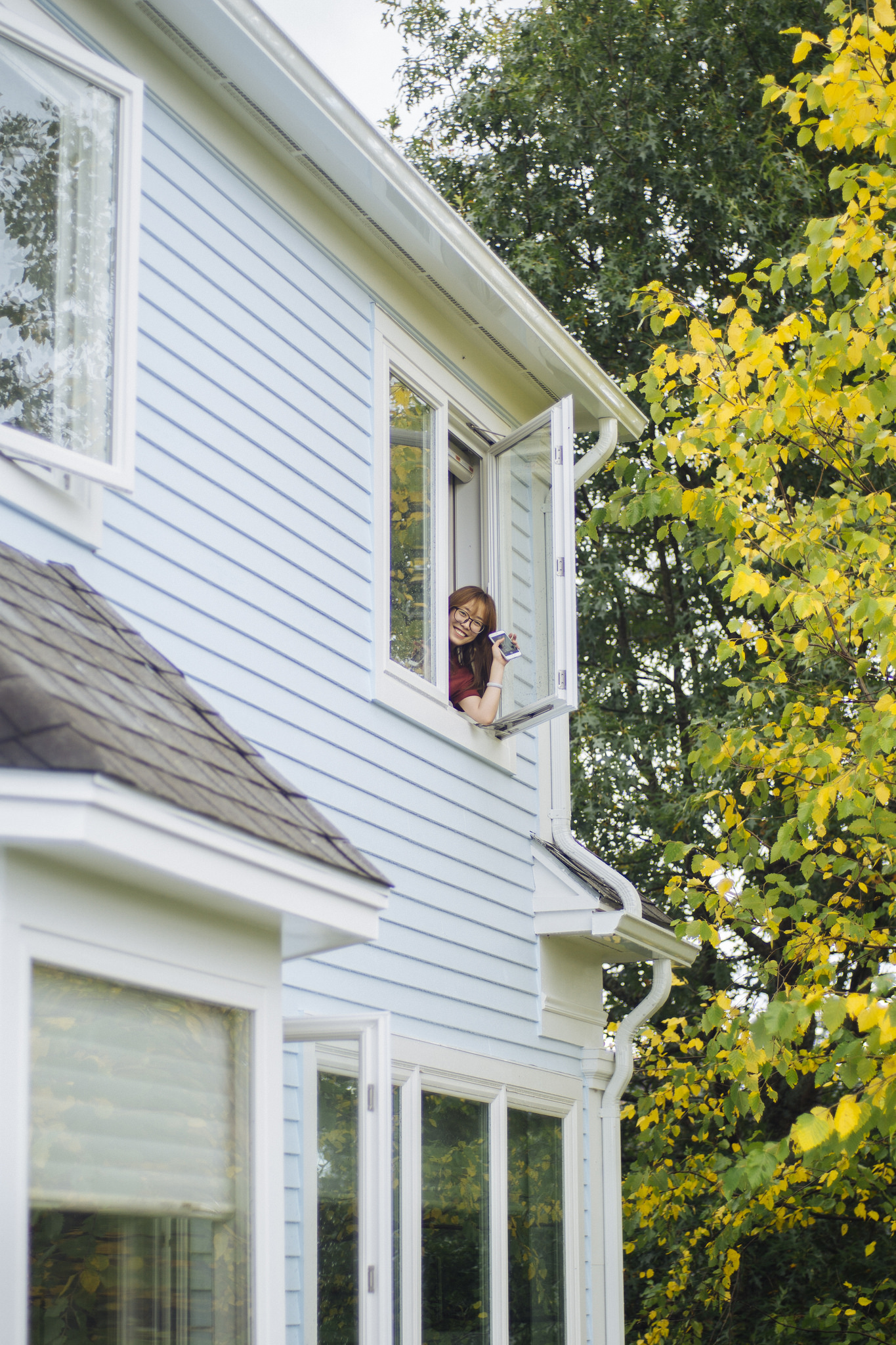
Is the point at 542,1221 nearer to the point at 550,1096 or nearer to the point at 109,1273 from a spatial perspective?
the point at 550,1096

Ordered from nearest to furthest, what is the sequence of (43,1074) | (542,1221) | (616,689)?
(43,1074), (542,1221), (616,689)

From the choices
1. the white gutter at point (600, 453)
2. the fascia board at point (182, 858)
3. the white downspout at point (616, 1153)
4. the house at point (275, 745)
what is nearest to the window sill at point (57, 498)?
the house at point (275, 745)

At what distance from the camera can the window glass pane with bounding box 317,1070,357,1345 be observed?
452cm

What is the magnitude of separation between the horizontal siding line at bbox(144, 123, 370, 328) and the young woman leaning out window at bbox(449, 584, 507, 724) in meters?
1.36

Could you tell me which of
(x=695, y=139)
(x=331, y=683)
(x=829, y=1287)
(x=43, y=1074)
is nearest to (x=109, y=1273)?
(x=43, y=1074)

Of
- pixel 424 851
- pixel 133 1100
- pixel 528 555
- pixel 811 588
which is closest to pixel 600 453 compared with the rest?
pixel 528 555

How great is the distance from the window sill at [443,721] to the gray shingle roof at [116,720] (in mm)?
2002

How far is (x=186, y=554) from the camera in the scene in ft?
15.2

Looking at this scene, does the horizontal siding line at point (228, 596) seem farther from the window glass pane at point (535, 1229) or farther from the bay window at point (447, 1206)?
the window glass pane at point (535, 1229)

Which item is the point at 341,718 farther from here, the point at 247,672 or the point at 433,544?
the point at 433,544

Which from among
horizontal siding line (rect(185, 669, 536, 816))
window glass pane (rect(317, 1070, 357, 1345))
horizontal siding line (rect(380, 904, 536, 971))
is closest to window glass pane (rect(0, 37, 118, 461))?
horizontal siding line (rect(185, 669, 536, 816))

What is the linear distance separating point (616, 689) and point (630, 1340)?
5264 millimetres

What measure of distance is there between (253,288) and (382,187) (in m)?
0.81

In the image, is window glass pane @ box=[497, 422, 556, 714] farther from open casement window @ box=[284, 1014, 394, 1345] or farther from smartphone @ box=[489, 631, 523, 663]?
open casement window @ box=[284, 1014, 394, 1345]
